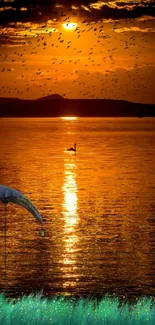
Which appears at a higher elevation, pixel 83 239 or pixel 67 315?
pixel 83 239

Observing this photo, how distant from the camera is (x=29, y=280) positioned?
1316 inches

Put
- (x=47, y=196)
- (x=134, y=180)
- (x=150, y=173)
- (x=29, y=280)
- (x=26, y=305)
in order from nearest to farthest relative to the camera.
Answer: (x=26, y=305), (x=29, y=280), (x=47, y=196), (x=134, y=180), (x=150, y=173)

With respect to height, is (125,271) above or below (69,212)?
below

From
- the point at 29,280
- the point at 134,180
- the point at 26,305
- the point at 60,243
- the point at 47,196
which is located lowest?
the point at 26,305

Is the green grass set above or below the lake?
below

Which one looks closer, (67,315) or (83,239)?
(67,315)

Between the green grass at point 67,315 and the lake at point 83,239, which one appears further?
the lake at point 83,239

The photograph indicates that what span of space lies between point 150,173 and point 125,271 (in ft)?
163

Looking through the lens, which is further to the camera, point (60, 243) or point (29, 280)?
point (60, 243)

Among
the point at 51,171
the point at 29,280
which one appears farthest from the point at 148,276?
the point at 51,171

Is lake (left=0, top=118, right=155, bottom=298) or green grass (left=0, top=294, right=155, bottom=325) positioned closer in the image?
green grass (left=0, top=294, right=155, bottom=325)

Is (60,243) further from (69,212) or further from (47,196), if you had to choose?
(47,196)

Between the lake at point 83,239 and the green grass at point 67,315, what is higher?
the lake at point 83,239

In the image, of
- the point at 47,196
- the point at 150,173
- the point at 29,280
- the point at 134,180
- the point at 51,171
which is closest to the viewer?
Answer: the point at 29,280
